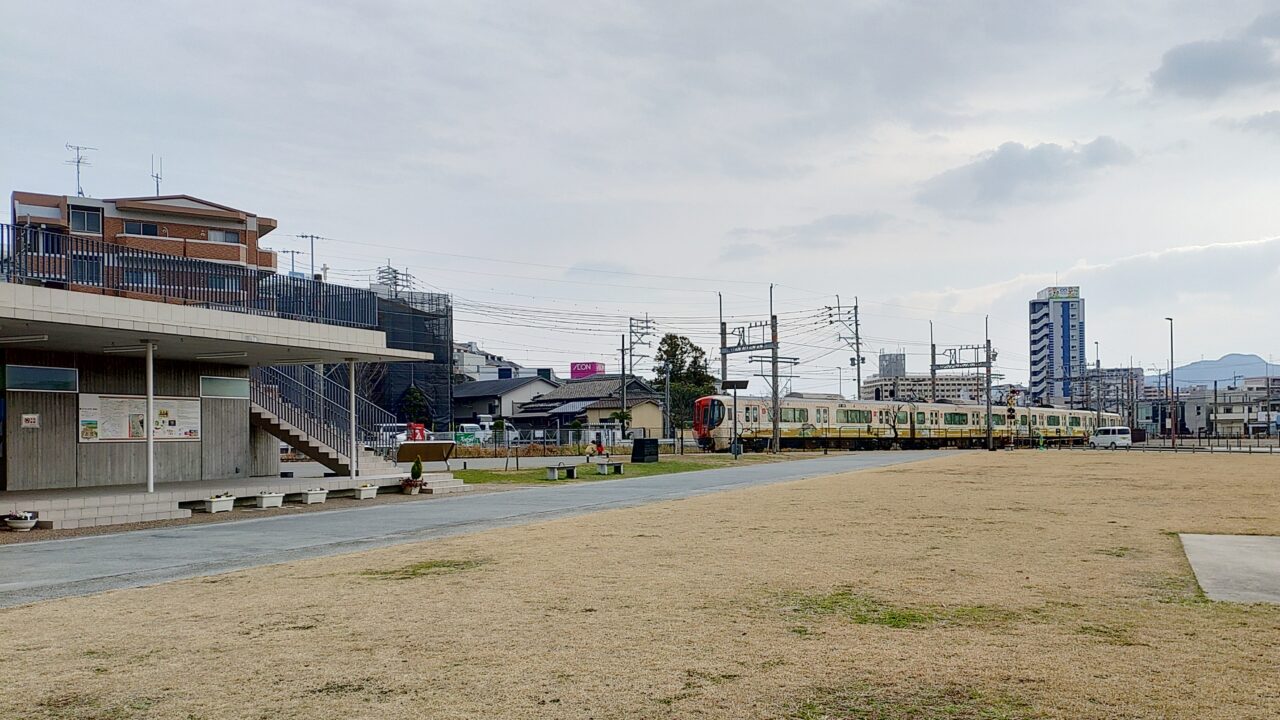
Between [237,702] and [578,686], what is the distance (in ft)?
5.65

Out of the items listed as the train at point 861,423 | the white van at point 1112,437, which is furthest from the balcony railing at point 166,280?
the white van at point 1112,437

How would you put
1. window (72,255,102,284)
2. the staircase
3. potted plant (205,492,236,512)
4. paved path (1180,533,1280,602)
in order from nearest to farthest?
1. paved path (1180,533,1280,602)
2. window (72,255,102,284)
3. potted plant (205,492,236,512)
4. the staircase

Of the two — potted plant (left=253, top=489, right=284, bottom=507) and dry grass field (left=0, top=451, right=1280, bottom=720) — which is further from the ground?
dry grass field (left=0, top=451, right=1280, bottom=720)

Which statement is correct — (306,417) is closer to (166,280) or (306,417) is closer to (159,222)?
(166,280)

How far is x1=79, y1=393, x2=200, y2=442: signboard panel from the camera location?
763 inches

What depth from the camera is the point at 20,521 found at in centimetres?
1525

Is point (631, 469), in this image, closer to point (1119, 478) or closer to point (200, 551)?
point (1119, 478)

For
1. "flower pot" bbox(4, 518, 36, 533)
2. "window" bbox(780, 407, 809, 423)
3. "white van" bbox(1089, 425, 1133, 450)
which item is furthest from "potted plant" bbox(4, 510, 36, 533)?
"white van" bbox(1089, 425, 1133, 450)

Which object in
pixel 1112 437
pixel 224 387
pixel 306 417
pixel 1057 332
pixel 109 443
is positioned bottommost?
pixel 1112 437

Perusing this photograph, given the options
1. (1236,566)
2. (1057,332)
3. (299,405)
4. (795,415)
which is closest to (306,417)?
(299,405)

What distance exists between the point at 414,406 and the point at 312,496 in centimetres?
4856

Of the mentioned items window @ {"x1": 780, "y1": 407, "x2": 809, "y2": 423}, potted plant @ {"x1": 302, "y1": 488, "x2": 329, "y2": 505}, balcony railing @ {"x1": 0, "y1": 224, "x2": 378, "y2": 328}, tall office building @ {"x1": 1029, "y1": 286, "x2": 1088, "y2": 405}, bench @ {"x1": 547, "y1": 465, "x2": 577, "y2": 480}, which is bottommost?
bench @ {"x1": 547, "y1": 465, "x2": 577, "y2": 480}

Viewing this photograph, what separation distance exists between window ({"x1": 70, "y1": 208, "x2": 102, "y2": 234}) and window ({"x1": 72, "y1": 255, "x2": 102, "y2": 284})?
42267 millimetres

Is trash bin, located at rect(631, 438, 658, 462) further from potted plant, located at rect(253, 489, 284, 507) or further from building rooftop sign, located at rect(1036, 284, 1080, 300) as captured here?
building rooftop sign, located at rect(1036, 284, 1080, 300)
